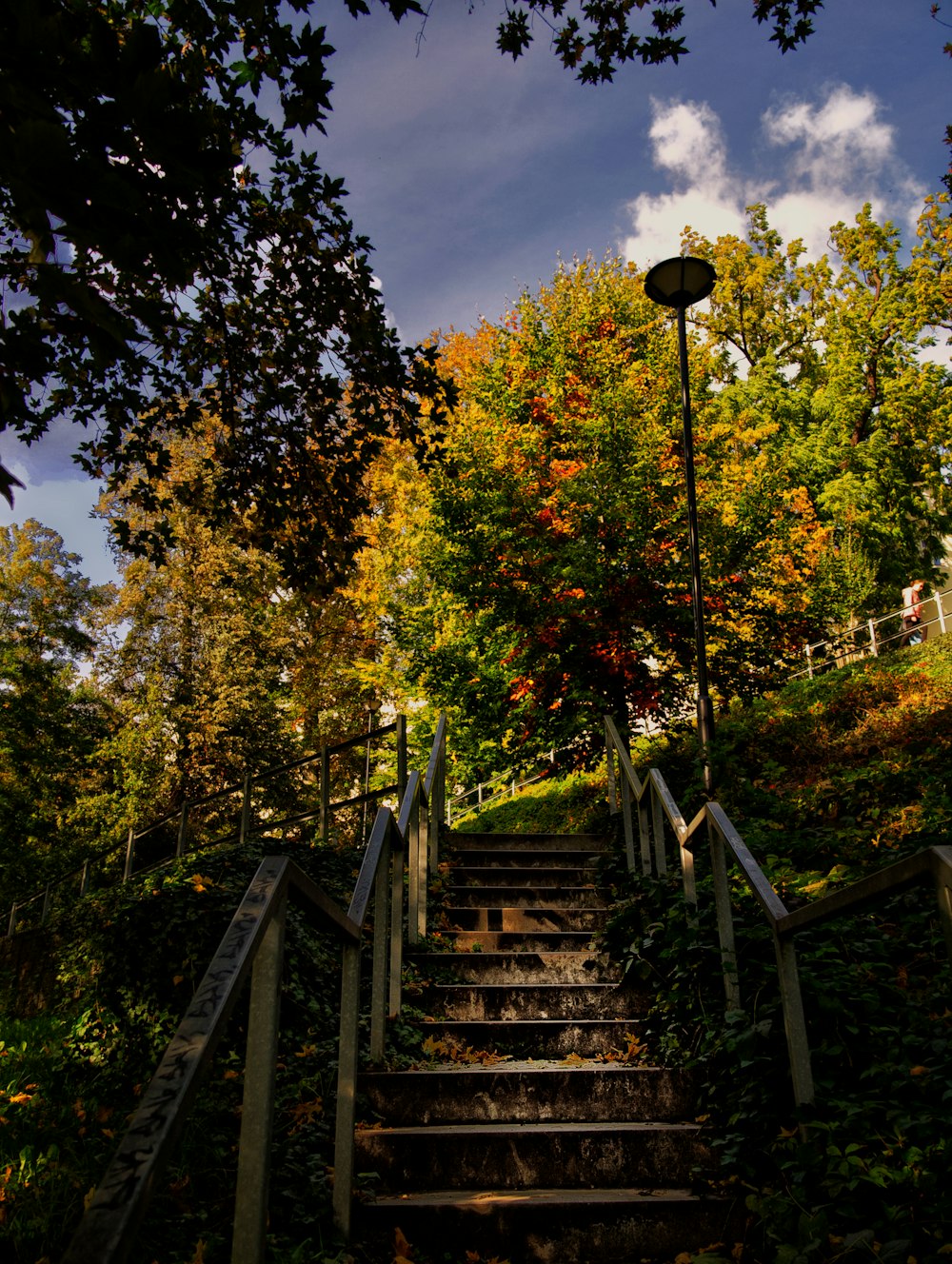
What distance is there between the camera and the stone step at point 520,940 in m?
5.56

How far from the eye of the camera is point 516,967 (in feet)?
16.9

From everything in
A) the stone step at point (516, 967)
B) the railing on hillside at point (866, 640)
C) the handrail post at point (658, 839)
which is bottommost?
the stone step at point (516, 967)

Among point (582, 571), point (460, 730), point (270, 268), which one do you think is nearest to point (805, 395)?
point (460, 730)

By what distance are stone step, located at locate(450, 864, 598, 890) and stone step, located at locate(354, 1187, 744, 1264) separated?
400cm

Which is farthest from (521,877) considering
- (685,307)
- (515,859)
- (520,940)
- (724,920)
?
(685,307)

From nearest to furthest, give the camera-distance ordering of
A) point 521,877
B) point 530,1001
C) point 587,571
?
point 530,1001 → point 521,877 → point 587,571

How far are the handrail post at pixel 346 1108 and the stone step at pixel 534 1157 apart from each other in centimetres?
60

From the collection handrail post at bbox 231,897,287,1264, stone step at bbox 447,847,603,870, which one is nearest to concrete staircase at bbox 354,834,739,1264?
handrail post at bbox 231,897,287,1264

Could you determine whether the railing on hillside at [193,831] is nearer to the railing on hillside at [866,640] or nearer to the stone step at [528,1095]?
the stone step at [528,1095]

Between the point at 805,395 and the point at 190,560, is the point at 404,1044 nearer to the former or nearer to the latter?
the point at 190,560

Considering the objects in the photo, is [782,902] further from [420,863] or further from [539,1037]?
[420,863]

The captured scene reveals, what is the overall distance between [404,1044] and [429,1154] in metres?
0.82

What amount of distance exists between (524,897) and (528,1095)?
2.77 m

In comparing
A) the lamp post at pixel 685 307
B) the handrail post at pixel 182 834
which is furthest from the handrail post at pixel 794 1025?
the handrail post at pixel 182 834
